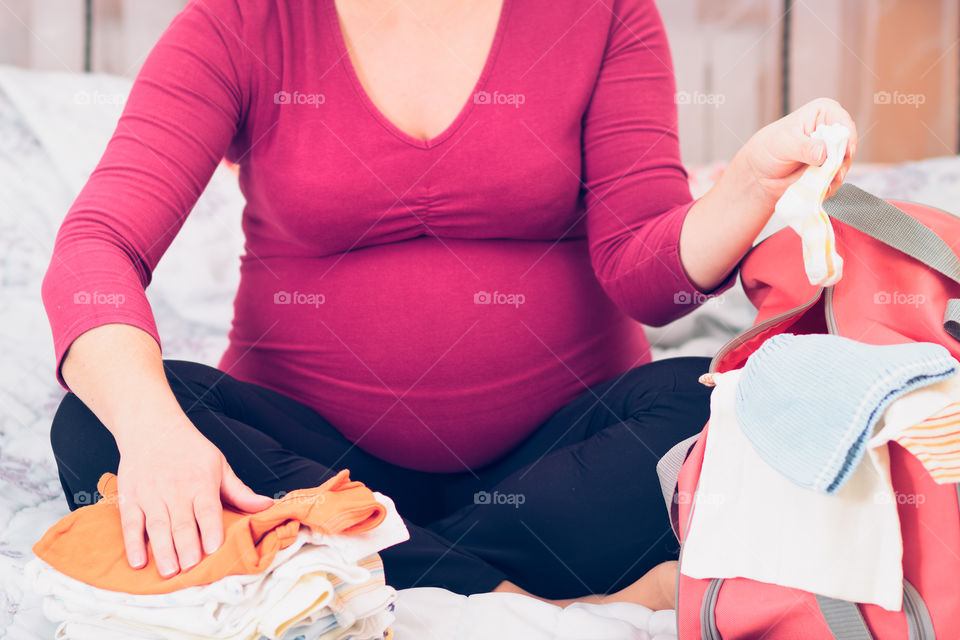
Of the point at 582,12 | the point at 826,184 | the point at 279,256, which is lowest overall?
the point at 279,256

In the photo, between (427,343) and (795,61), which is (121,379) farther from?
(795,61)

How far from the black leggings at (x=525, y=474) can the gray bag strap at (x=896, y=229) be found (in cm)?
23

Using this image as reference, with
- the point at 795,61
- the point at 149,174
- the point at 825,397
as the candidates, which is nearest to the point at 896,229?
the point at 825,397

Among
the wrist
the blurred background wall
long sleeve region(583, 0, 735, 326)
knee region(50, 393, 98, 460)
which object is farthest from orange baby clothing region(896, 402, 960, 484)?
the blurred background wall

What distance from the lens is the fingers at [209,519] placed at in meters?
0.53

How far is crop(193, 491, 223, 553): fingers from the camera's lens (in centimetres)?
53

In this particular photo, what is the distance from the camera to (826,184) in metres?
0.56

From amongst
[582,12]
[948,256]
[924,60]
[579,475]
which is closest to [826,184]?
[948,256]

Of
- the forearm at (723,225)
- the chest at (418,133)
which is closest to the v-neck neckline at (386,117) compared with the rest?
the chest at (418,133)

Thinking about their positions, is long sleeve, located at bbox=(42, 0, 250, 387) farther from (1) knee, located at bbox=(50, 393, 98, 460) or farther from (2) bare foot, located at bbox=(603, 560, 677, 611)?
(2) bare foot, located at bbox=(603, 560, 677, 611)

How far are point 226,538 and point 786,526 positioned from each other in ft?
1.21

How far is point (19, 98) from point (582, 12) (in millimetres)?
996

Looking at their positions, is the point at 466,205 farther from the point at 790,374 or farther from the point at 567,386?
the point at 790,374

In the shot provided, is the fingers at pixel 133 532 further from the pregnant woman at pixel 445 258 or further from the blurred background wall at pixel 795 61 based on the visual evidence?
the blurred background wall at pixel 795 61
